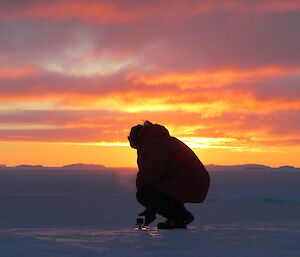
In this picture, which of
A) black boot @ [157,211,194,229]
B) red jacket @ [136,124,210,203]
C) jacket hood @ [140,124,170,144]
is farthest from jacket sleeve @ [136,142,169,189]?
black boot @ [157,211,194,229]

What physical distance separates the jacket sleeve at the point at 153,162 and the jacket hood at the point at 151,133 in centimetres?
11

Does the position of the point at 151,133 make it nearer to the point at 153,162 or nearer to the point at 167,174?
the point at 153,162

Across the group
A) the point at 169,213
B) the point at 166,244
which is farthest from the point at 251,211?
the point at 166,244

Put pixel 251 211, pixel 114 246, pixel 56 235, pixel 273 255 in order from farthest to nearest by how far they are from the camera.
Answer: pixel 251 211 → pixel 56 235 → pixel 114 246 → pixel 273 255

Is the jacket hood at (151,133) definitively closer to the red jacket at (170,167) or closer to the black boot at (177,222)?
the red jacket at (170,167)

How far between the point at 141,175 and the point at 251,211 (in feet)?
54.5

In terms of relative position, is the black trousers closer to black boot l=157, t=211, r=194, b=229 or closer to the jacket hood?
black boot l=157, t=211, r=194, b=229

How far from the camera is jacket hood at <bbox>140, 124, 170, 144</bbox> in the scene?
5.49m

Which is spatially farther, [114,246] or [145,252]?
[114,246]

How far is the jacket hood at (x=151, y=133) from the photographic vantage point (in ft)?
18.0

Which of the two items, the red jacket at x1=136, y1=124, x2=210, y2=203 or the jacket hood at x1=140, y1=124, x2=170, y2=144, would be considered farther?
the jacket hood at x1=140, y1=124, x2=170, y2=144

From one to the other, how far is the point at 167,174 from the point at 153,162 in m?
0.22

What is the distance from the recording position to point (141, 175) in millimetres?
5461

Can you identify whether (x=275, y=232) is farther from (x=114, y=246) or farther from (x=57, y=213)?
(x=57, y=213)
